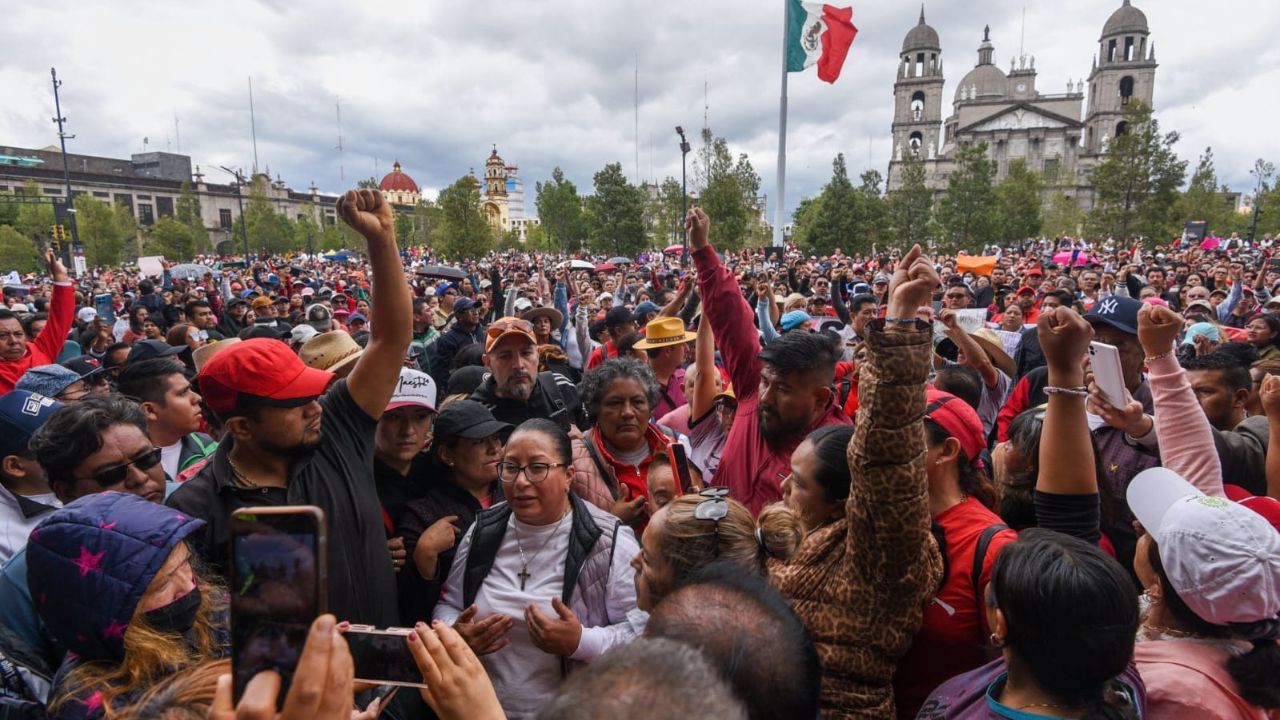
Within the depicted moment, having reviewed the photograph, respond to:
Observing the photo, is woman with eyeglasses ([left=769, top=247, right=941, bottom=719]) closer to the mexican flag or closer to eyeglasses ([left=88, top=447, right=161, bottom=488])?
eyeglasses ([left=88, top=447, right=161, bottom=488])

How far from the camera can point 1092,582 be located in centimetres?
145

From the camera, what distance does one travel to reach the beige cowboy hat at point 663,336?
4812mm

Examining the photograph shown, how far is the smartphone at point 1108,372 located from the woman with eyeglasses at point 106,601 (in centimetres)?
281

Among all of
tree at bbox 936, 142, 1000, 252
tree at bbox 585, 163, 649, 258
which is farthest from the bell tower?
tree at bbox 585, 163, 649, 258

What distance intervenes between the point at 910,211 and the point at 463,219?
98.1 ft

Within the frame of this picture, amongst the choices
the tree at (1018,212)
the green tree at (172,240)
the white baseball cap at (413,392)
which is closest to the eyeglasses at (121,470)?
the white baseball cap at (413,392)

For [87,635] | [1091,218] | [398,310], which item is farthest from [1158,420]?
[1091,218]

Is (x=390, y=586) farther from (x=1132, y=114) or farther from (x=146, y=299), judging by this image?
(x=1132, y=114)

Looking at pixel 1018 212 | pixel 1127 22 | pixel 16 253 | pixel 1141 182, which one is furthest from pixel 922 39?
pixel 16 253

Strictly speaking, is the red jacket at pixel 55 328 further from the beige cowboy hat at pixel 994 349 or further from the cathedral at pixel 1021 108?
the cathedral at pixel 1021 108

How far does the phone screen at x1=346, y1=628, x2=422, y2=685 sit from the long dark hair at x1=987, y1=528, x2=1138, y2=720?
1.32 meters

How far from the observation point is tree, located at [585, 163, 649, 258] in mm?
43281

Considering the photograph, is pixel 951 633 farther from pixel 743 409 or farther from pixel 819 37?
pixel 819 37

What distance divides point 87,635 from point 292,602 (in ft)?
3.19
